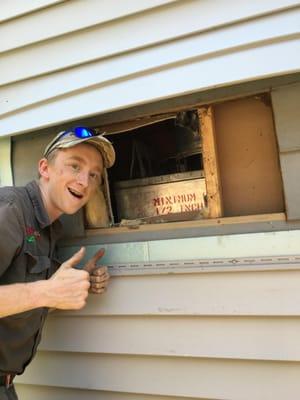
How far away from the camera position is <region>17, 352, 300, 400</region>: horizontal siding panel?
162 centimetres

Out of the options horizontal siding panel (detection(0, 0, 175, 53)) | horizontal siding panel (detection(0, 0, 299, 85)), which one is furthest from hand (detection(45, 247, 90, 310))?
horizontal siding panel (detection(0, 0, 175, 53))

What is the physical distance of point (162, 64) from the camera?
5.44 feet

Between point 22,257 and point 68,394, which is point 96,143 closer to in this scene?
point 22,257

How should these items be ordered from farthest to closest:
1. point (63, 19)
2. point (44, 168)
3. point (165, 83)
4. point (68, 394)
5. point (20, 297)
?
1. point (68, 394)
2. point (44, 168)
3. point (63, 19)
4. point (165, 83)
5. point (20, 297)

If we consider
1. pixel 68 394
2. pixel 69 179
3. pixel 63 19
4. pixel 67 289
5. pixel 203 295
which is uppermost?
pixel 63 19

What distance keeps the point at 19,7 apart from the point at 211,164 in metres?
1.06

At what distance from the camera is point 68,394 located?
2041mm

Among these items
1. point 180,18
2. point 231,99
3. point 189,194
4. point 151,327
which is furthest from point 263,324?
point 180,18

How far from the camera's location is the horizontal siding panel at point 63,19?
167 centimetres

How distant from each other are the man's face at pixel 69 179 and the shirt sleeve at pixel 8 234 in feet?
0.75

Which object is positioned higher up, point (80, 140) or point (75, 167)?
point (80, 140)

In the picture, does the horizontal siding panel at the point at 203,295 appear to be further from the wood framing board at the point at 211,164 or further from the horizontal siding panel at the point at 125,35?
the horizontal siding panel at the point at 125,35

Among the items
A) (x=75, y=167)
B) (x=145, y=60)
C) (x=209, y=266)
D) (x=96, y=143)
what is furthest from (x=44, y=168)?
(x=209, y=266)

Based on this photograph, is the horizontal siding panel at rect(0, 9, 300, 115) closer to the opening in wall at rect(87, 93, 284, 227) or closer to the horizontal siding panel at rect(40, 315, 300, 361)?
the opening in wall at rect(87, 93, 284, 227)
